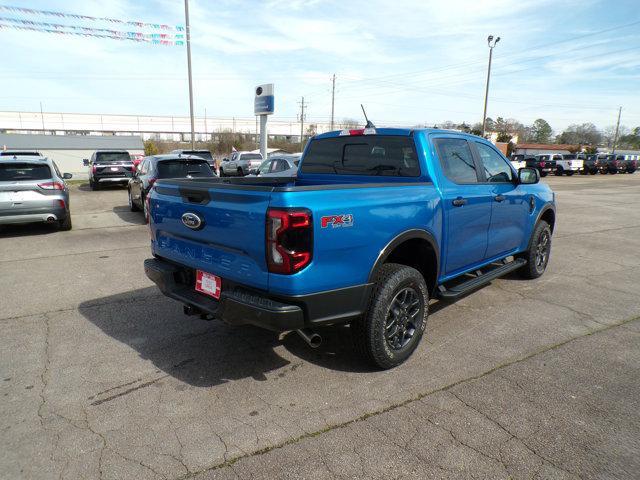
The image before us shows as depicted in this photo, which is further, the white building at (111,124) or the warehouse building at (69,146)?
the white building at (111,124)

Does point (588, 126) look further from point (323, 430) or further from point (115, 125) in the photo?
point (323, 430)

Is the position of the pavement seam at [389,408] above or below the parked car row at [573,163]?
below

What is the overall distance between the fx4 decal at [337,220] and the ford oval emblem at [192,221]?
967mm

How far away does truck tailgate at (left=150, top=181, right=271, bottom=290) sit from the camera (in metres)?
2.79

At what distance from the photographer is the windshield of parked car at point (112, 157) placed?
18375mm

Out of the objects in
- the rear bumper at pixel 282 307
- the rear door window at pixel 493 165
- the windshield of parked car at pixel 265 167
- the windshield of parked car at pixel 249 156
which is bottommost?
the rear bumper at pixel 282 307

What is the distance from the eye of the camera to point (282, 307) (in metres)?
2.74

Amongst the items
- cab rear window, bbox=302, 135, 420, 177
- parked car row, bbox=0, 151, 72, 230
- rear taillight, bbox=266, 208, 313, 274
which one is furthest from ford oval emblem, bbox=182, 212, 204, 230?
parked car row, bbox=0, 151, 72, 230

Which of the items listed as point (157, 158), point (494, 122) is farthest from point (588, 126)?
point (157, 158)

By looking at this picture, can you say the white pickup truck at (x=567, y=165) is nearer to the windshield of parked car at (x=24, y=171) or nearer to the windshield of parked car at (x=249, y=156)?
the windshield of parked car at (x=249, y=156)

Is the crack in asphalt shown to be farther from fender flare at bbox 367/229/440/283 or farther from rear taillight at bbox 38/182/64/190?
rear taillight at bbox 38/182/64/190

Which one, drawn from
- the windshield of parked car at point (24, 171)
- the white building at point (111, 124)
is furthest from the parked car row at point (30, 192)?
the white building at point (111, 124)

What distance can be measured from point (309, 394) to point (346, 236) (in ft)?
3.87

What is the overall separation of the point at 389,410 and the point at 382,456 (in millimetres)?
462
